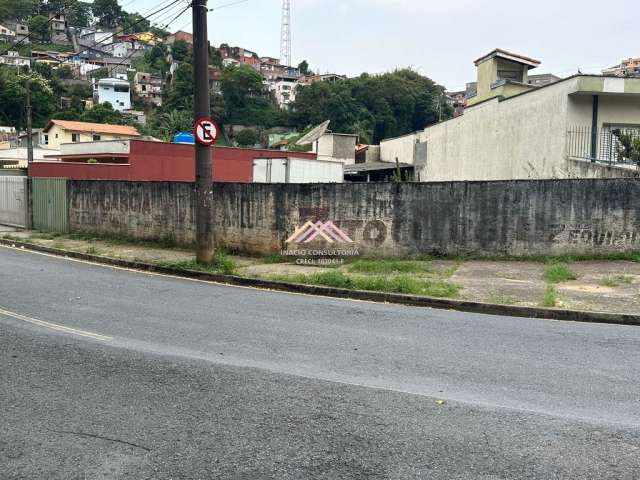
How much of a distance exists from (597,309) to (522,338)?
7.39 feet

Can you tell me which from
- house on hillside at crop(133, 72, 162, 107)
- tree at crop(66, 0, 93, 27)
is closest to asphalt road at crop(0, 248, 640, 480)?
house on hillside at crop(133, 72, 162, 107)

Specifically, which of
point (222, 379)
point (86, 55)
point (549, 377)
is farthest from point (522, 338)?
point (86, 55)

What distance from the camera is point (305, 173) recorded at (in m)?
22.0

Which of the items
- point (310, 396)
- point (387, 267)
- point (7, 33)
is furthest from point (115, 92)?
point (310, 396)

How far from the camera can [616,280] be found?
1014cm

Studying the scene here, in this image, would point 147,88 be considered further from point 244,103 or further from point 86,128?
point 86,128

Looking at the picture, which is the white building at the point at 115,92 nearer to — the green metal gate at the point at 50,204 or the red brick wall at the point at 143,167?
the red brick wall at the point at 143,167

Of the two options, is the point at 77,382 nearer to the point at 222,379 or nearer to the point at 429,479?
the point at 222,379

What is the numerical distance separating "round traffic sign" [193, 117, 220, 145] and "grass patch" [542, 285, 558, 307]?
753 centimetres

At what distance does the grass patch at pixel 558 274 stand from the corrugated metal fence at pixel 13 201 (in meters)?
19.4

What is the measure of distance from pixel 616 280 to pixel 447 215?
3944 millimetres

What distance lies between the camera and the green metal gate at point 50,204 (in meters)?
19.4

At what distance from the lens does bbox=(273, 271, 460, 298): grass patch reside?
9.48 m

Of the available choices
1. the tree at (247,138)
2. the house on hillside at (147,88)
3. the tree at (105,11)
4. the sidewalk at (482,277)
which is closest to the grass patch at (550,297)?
the sidewalk at (482,277)
